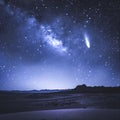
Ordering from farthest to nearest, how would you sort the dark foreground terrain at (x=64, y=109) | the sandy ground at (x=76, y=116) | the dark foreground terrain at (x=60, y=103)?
the dark foreground terrain at (x=60, y=103) → the dark foreground terrain at (x=64, y=109) → the sandy ground at (x=76, y=116)

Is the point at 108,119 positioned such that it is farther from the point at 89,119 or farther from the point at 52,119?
the point at 52,119

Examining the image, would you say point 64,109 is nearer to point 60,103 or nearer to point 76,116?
point 76,116

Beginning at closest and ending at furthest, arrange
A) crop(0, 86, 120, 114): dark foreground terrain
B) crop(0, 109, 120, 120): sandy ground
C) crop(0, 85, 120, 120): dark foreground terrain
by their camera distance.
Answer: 1. crop(0, 109, 120, 120): sandy ground
2. crop(0, 85, 120, 120): dark foreground terrain
3. crop(0, 86, 120, 114): dark foreground terrain

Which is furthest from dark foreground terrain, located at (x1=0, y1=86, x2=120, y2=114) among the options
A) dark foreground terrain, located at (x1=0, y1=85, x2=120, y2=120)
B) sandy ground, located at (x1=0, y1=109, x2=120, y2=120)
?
sandy ground, located at (x1=0, y1=109, x2=120, y2=120)

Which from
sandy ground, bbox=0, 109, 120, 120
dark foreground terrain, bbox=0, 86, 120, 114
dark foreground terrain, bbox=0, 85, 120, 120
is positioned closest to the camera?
sandy ground, bbox=0, 109, 120, 120

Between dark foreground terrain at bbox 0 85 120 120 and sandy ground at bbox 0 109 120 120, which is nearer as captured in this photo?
sandy ground at bbox 0 109 120 120

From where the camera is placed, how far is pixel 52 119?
41.5 ft

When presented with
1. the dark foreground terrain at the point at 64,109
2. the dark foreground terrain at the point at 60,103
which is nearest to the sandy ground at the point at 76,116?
the dark foreground terrain at the point at 64,109

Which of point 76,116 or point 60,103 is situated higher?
point 76,116

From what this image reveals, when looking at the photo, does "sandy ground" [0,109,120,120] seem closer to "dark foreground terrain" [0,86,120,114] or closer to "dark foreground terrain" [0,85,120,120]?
"dark foreground terrain" [0,85,120,120]

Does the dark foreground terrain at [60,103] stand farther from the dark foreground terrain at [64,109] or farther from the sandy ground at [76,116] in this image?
the sandy ground at [76,116]

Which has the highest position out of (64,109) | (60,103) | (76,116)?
(76,116)

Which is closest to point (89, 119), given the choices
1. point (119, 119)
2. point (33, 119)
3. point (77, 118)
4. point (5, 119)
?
point (77, 118)

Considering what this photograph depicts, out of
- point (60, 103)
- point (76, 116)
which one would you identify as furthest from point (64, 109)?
point (60, 103)
